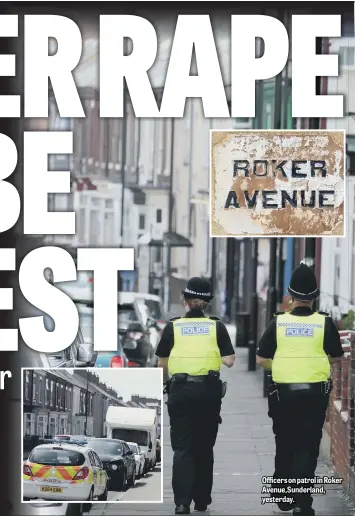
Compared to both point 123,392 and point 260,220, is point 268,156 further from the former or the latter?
point 123,392

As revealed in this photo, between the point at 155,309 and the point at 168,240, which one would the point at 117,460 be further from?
the point at 168,240

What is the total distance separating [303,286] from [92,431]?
1.47 metres

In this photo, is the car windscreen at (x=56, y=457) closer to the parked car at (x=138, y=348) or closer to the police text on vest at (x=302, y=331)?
the parked car at (x=138, y=348)

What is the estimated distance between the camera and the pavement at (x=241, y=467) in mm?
16359

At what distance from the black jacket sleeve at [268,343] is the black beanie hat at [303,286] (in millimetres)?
218

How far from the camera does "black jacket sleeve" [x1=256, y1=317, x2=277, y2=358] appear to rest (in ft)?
53.3

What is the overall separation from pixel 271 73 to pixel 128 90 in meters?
0.83

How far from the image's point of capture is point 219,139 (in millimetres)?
16453

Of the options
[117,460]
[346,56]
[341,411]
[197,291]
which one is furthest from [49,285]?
[346,56]

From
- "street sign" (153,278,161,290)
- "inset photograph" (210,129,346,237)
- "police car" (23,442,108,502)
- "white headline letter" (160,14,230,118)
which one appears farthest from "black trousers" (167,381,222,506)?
"white headline letter" (160,14,230,118)

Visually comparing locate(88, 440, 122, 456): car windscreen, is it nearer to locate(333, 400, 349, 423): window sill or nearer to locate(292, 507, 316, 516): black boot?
locate(292, 507, 316, 516): black boot

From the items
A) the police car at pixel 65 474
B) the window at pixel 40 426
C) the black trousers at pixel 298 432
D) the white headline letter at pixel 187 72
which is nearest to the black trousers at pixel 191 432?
the black trousers at pixel 298 432

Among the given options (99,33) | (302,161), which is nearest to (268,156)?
(302,161)

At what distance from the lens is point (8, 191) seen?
1642 centimetres
